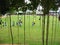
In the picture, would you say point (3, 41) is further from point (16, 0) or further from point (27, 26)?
point (16, 0)

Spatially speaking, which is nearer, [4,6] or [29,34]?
[4,6]

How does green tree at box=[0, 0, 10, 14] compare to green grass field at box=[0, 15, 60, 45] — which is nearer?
green tree at box=[0, 0, 10, 14]

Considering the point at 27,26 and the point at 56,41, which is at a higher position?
the point at 27,26

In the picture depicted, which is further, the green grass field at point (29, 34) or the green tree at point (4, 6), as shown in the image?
the green grass field at point (29, 34)

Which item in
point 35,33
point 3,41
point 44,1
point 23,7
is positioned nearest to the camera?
point 44,1

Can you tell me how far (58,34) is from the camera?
8.34 feet

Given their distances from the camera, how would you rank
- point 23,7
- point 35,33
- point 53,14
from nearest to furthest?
point 23,7 < point 53,14 < point 35,33

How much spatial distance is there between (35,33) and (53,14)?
3.45ft

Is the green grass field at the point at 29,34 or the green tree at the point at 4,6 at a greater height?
the green tree at the point at 4,6

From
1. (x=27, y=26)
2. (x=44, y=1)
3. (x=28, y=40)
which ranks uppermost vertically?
(x=44, y=1)

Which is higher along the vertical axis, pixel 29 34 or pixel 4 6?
pixel 4 6

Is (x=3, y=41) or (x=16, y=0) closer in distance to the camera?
(x=16, y=0)

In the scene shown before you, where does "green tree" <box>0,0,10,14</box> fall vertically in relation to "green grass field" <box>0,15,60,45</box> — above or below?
above

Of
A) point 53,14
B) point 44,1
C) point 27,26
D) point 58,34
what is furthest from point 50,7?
point 27,26
